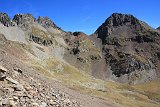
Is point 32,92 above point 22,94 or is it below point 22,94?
above

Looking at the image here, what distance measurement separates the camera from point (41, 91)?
118ft

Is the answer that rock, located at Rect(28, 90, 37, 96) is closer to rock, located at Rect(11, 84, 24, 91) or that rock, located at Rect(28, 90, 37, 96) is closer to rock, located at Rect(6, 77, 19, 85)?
rock, located at Rect(11, 84, 24, 91)

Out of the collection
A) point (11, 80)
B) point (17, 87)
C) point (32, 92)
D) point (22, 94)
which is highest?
point (11, 80)

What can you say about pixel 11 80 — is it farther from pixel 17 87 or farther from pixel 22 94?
pixel 22 94

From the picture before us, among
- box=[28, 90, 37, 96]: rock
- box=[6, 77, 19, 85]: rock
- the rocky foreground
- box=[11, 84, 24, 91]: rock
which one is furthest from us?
box=[6, 77, 19, 85]: rock

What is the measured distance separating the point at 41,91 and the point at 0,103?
8.87m

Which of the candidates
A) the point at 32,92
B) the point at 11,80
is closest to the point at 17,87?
the point at 11,80

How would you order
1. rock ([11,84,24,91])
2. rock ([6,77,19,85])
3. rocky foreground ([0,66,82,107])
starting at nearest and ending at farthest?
rocky foreground ([0,66,82,107]) → rock ([11,84,24,91]) → rock ([6,77,19,85])

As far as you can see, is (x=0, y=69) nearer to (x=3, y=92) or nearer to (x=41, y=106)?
(x=3, y=92)

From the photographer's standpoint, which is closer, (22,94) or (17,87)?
(22,94)

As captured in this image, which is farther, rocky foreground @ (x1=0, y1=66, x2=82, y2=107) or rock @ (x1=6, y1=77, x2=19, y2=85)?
rock @ (x1=6, y1=77, x2=19, y2=85)

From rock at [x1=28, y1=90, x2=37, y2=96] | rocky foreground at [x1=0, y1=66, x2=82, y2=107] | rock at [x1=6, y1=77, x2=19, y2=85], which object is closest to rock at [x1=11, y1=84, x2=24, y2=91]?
rocky foreground at [x1=0, y1=66, x2=82, y2=107]

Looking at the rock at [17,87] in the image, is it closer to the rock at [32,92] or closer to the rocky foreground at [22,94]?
the rocky foreground at [22,94]

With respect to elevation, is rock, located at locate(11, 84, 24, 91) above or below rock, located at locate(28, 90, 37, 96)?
above
